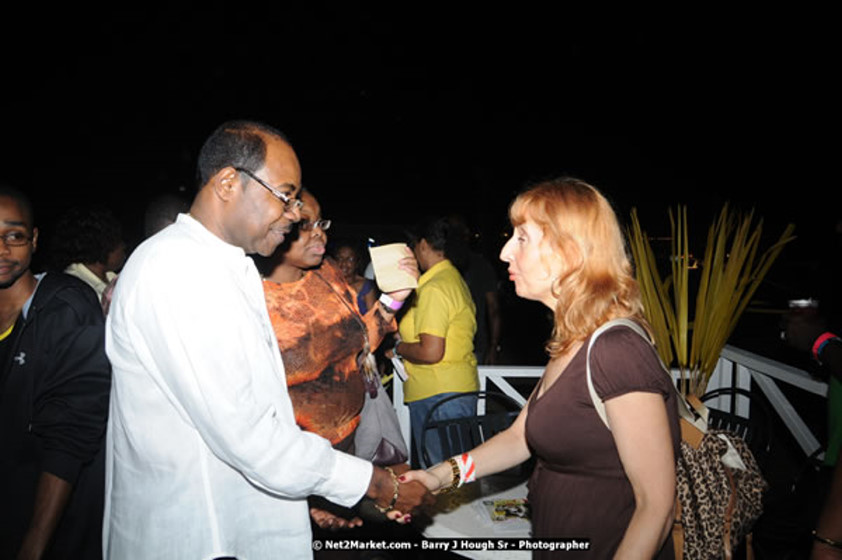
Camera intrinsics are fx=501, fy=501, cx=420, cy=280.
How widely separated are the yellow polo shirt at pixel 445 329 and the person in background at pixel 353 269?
1181mm

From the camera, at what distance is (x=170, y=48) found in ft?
27.7

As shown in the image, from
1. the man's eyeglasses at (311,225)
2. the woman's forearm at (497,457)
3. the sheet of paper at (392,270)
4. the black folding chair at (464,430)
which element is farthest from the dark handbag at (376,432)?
the man's eyeglasses at (311,225)

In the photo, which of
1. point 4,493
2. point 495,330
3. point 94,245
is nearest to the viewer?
point 4,493

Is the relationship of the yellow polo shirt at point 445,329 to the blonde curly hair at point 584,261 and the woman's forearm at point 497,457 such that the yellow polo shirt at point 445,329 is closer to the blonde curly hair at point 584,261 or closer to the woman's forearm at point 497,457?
the woman's forearm at point 497,457

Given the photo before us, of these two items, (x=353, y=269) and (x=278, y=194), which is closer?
(x=278, y=194)

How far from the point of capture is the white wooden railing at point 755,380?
3803 mm

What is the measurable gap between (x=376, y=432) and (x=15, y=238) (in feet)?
6.48

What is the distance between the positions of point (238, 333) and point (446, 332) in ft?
8.17

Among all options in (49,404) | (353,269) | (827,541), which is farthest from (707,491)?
(353,269)

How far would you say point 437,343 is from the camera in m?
3.83

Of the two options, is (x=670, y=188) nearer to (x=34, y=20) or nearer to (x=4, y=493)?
(x=34, y=20)

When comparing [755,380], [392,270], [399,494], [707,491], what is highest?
[392,270]

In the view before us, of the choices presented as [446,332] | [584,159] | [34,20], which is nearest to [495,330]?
[446,332]

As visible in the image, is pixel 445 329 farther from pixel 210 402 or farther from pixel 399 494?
pixel 210 402
